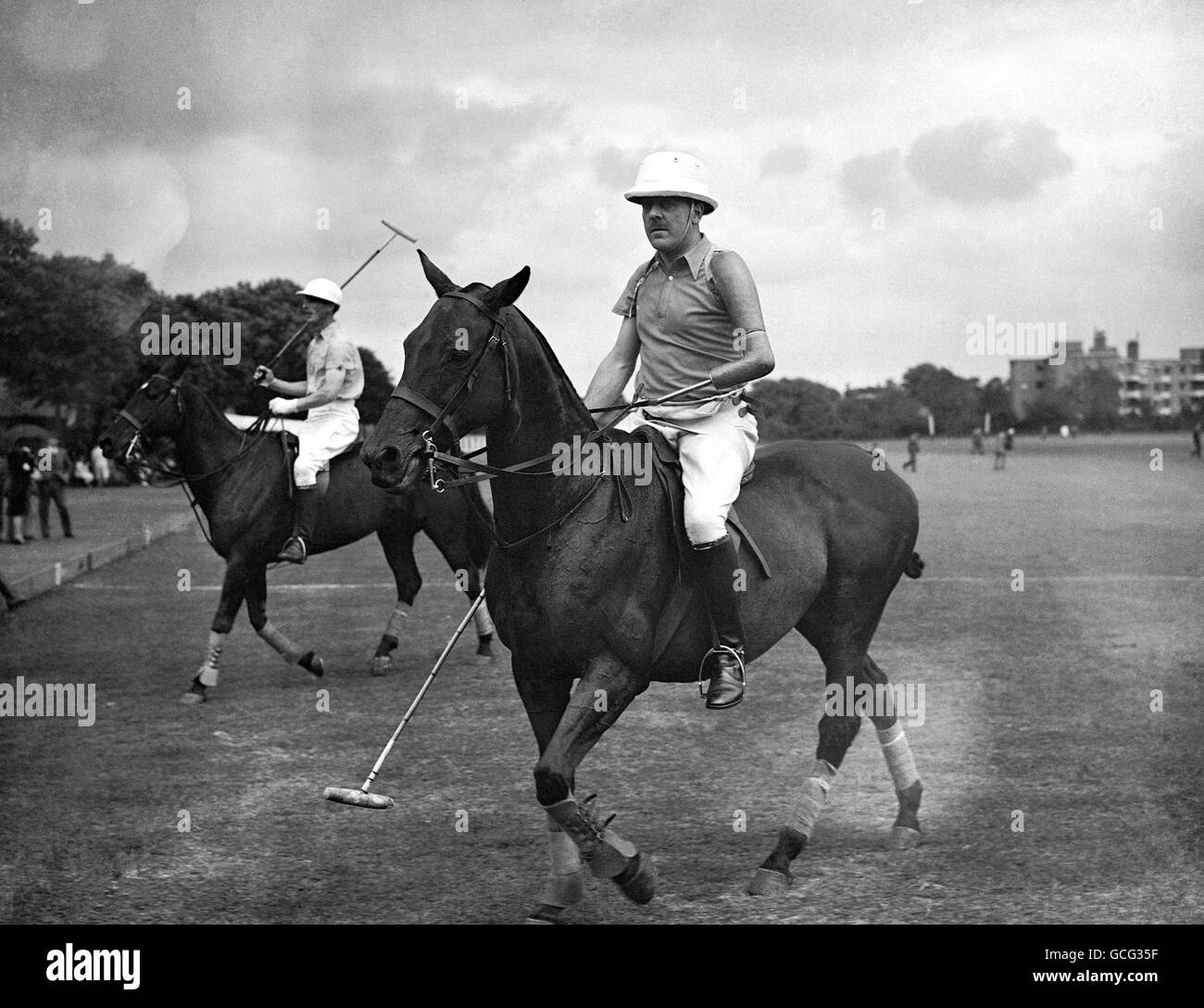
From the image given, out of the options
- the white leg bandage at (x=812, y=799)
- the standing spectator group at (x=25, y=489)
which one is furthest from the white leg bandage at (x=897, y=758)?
the standing spectator group at (x=25, y=489)

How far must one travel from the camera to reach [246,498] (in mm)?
11289

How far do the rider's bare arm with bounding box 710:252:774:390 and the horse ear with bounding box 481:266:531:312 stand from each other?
89 centimetres

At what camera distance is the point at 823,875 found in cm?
600

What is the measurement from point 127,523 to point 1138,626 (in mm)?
20398

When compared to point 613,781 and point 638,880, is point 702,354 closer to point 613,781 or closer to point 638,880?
point 638,880

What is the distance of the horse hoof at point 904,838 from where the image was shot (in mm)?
6387

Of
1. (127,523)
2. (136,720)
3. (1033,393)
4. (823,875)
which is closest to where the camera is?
(823,875)

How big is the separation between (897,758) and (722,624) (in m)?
1.36

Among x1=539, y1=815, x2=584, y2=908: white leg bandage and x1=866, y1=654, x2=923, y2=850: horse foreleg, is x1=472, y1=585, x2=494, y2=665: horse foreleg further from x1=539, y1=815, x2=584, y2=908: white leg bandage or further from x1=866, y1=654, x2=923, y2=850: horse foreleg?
x1=539, y1=815, x2=584, y2=908: white leg bandage

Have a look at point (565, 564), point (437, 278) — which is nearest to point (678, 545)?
point (565, 564)

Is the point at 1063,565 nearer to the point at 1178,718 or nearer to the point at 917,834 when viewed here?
the point at 1178,718
